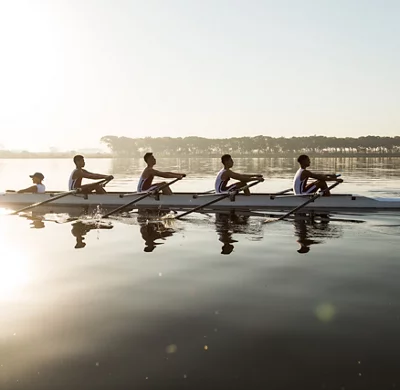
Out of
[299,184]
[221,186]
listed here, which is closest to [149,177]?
[221,186]

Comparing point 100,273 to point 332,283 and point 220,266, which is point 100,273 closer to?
point 220,266

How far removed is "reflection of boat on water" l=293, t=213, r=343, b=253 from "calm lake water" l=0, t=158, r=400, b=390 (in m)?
0.09

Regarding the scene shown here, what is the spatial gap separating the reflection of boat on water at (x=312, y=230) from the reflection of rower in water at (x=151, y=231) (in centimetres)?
357

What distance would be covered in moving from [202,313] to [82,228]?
28.4ft

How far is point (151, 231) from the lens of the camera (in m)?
13.5

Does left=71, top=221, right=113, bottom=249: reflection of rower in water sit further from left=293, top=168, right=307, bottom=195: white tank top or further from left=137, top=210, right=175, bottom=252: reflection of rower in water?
left=293, top=168, right=307, bottom=195: white tank top

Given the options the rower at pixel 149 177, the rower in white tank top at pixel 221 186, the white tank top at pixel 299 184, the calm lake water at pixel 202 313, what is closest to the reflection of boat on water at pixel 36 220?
the calm lake water at pixel 202 313

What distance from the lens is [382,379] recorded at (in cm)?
451

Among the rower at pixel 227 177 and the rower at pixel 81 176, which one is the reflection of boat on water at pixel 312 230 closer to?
the rower at pixel 227 177

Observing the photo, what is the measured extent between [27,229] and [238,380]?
11.3 metres

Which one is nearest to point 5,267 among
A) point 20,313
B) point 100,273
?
point 100,273

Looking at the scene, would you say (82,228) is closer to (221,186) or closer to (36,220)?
(36,220)

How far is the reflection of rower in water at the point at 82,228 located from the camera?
12.3 meters

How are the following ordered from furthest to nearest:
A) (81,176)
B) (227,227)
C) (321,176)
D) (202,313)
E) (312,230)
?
1. (81,176)
2. (321,176)
3. (227,227)
4. (312,230)
5. (202,313)
